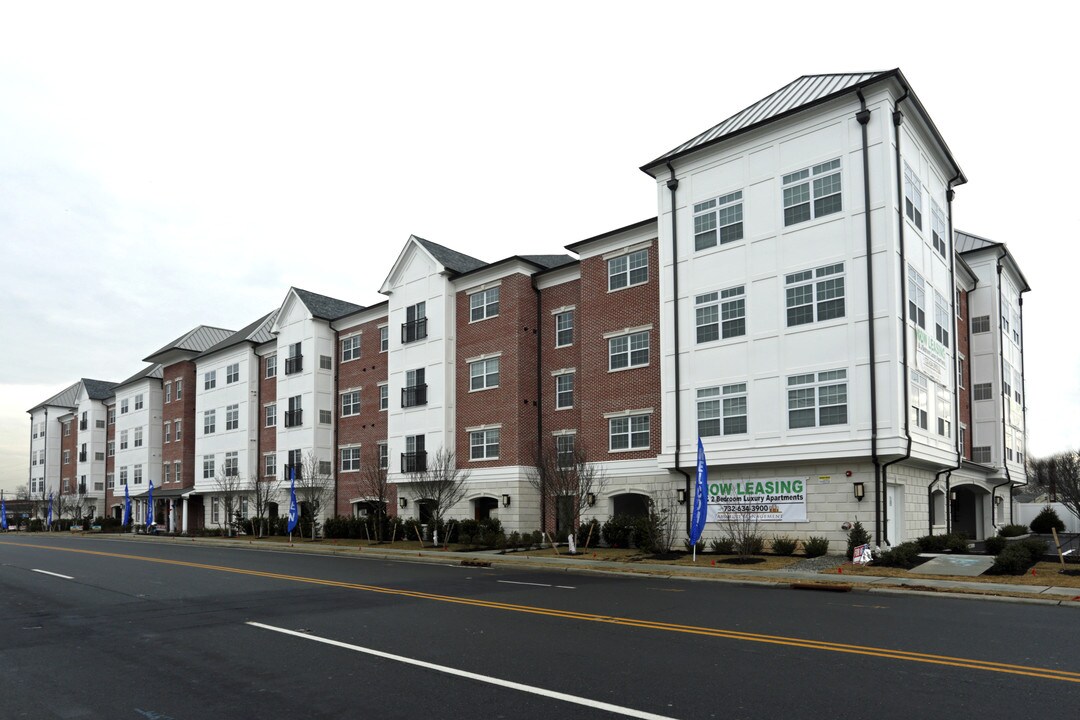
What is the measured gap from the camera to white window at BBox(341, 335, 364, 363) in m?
47.7

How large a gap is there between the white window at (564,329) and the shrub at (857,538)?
1526 cm

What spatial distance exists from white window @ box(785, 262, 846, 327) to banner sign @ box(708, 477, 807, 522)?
5244 millimetres

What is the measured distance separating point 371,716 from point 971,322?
39.2 meters

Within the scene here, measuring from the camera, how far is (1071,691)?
8.13 m

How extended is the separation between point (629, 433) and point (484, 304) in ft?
34.3

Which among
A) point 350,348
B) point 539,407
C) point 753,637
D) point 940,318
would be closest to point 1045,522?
point 940,318

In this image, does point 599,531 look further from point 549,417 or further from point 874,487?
point 874,487

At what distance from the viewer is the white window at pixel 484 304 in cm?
3847

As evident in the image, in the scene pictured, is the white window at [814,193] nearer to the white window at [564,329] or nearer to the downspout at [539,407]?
the white window at [564,329]

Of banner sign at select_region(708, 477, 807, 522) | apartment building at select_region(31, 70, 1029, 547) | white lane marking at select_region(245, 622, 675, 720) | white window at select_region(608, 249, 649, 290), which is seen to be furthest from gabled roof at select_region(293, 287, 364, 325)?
white lane marking at select_region(245, 622, 675, 720)

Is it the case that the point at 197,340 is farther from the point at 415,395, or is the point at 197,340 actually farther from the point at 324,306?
the point at 415,395

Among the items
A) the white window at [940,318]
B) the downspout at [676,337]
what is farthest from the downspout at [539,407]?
the white window at [940,318]

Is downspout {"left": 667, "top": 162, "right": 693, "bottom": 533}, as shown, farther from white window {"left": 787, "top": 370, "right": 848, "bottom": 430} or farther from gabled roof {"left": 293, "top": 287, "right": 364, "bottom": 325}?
gabled roof {"left": 293, "top": 287, "right": 364, "bottom": 325}

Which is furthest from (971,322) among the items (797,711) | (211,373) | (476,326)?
(211,373)
